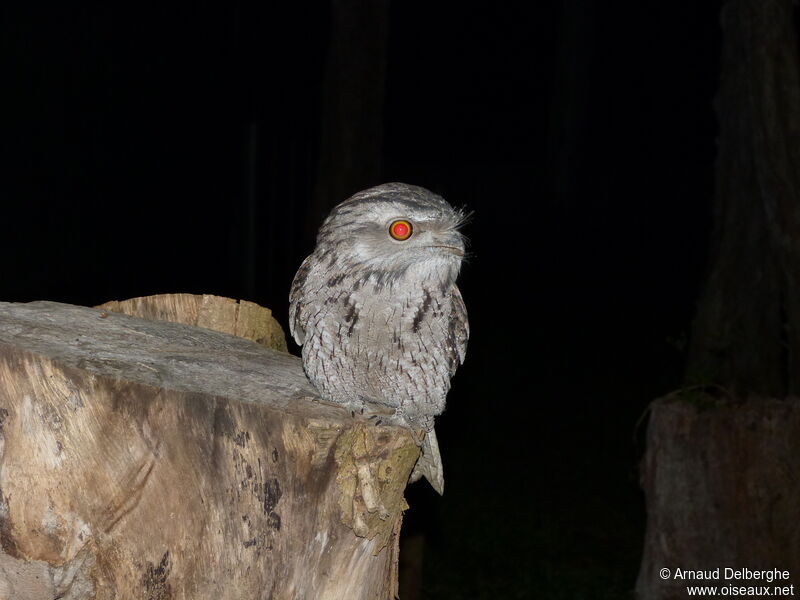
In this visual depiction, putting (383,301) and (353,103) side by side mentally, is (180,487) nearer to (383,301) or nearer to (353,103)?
(383,301)

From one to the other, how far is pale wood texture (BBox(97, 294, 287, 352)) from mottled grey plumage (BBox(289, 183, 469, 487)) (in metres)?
0.64

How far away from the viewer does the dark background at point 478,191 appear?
196 inches

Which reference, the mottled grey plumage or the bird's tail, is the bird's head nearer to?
the mottled grey plumage

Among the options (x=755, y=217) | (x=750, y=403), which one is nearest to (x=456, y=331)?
(x=750, y=403)

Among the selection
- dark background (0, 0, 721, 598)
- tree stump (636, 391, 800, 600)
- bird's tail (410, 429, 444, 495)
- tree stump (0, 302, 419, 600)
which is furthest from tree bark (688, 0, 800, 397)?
tree stump (0, 302, 419, 600)

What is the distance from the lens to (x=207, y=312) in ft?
9.54

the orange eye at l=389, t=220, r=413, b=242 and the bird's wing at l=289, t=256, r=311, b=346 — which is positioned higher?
the orange eye at l=389, t=220, r=413, b=242

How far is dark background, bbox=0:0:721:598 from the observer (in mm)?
4988

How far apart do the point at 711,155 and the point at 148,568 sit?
7996 mm

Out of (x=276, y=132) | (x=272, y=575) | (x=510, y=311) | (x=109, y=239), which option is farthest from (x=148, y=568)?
(x=510, y=311)

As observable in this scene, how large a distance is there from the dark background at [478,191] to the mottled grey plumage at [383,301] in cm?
204

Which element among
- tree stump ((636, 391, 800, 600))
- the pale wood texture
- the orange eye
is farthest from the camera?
tree stump ((636, 391, 800, 600))

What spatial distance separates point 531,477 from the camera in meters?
5.70

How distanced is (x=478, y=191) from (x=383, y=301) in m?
5.81
